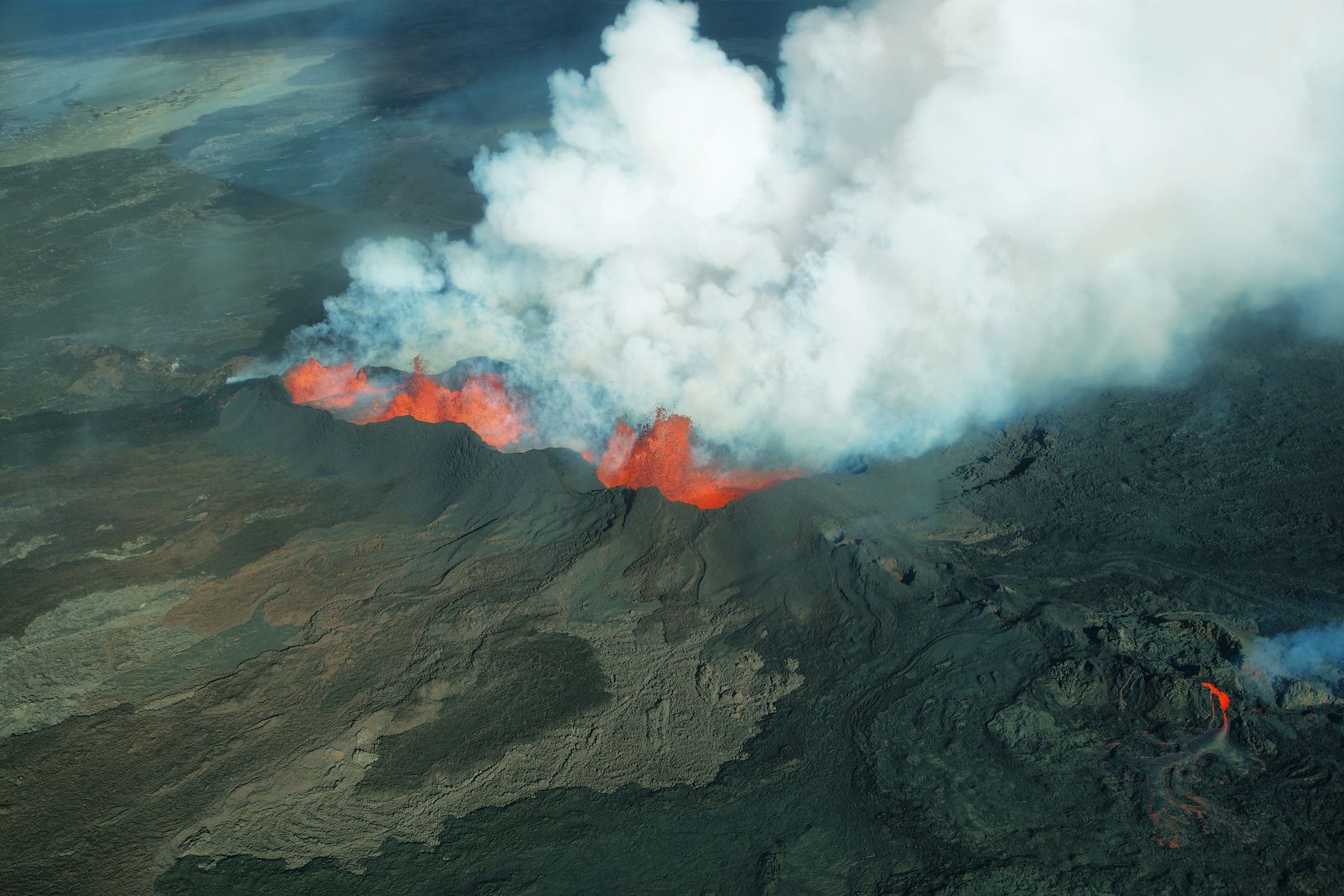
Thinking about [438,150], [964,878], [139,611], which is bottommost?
[964,878]

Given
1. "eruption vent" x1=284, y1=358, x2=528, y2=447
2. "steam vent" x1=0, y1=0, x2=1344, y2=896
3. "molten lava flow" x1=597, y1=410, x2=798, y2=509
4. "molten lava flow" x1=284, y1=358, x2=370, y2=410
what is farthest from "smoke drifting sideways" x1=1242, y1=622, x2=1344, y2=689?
"molten lava flow" x1=284, y1=358, x2=370, y2=410

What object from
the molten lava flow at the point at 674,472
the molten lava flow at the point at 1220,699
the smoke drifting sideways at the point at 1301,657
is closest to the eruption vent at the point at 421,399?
the molten lava flow at the point at 674,472

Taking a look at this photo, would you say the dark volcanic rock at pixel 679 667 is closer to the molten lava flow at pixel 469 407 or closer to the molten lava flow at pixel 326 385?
the molten lava flow at pixel 469 407

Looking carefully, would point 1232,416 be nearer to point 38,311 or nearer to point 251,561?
point 251,561

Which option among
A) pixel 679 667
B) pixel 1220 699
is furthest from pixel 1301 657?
pixel 679 667

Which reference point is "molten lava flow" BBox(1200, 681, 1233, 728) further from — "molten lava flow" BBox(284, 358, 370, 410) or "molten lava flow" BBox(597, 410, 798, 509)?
"molten lava flow" BBox(284, 358, 370, 410)

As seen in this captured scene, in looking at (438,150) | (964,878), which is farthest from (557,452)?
(438,150)

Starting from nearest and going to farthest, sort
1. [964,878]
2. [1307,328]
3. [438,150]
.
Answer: [964,878], [1307,328], [438,150]

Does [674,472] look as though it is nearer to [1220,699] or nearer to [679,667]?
[679,667]
